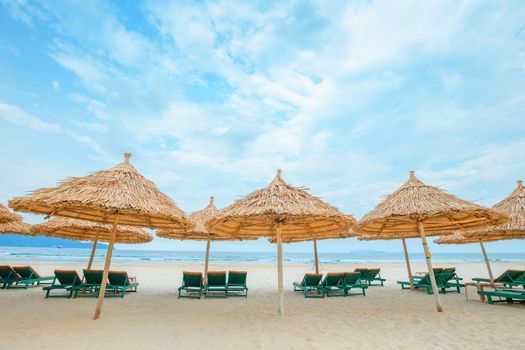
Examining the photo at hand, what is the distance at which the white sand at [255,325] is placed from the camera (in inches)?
135

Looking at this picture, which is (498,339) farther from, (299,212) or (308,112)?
(308,112)

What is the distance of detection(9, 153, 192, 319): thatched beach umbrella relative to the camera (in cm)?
416

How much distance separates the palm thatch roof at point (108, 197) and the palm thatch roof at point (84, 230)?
322 cm

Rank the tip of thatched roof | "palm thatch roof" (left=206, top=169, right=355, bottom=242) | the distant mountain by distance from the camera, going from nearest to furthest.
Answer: "palm thatch roof" (left=206, top=169, right=355, bottom=242)
the tip of thatched roof
the distant mountain

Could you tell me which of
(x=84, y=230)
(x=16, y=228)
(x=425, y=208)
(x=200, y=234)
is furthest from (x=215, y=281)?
(x=16, y=228)

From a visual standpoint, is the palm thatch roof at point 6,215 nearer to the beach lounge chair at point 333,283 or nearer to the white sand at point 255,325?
the white sand at point 255,325

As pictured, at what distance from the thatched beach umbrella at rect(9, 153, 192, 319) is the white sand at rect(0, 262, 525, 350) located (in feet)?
3.13

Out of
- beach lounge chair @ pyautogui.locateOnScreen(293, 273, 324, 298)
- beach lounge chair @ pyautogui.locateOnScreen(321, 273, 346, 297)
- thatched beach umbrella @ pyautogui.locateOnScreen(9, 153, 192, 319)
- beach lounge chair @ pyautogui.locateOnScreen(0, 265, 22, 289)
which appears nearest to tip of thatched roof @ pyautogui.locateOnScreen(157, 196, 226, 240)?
thatched beach umbrella @ pyautogui.locateOnScreen(9, 153, 192, 319)

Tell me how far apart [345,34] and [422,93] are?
962cm

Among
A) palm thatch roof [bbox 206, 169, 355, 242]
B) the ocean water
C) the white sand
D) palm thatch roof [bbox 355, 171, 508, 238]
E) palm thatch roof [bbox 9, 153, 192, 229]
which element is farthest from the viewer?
the ocean water

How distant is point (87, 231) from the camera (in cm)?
973

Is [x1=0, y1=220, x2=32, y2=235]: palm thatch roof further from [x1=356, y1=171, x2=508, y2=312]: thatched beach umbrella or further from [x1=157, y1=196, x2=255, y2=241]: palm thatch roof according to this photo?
[x1=356, y1=171, x2=508, y2=312]: thatched beach umbrella

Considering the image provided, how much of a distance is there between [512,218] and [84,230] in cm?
1509

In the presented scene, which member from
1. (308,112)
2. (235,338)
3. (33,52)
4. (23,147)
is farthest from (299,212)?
(23,147)
